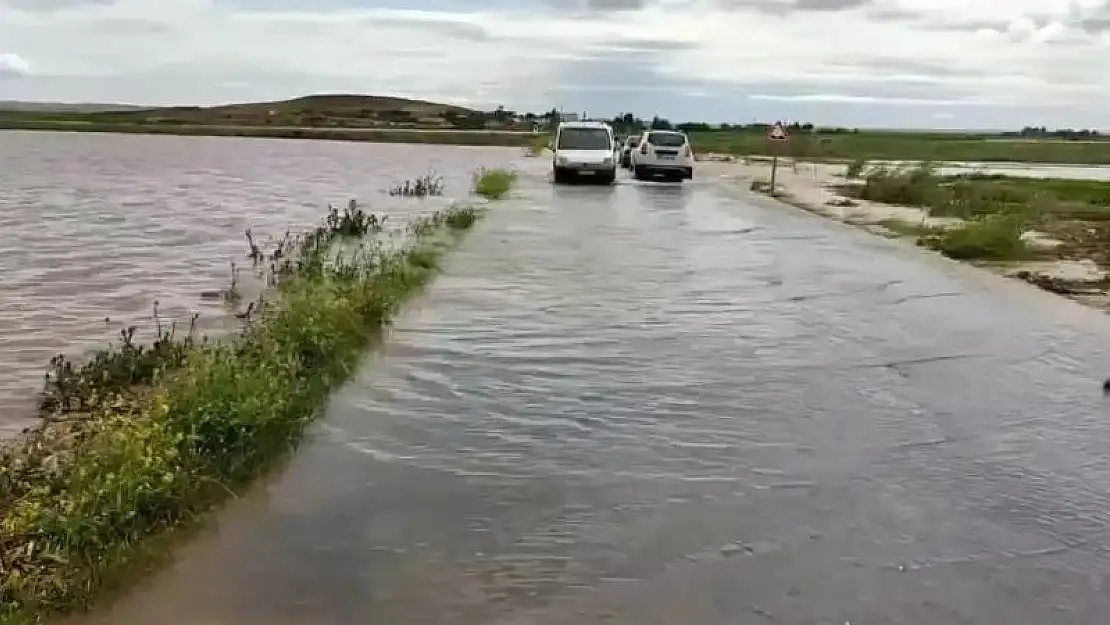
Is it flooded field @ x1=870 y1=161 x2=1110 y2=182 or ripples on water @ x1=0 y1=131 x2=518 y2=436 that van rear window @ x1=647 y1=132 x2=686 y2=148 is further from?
flooded field @ x1=870 y1=161 x2=1110 y2=182

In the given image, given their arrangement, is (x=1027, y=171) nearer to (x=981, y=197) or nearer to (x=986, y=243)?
(x=981, y=197)

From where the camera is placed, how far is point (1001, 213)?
78.8 ft

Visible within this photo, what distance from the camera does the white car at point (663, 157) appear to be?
38.6 meters

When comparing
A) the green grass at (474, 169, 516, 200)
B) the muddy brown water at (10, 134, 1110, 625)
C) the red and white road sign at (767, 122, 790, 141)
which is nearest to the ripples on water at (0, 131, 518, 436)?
the green grass at (474, 169, 516, 200)

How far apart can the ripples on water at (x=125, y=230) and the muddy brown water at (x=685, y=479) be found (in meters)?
3.14

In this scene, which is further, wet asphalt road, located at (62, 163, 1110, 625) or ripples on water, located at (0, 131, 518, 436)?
ripples on water, located at (0, 131, 518, 436)

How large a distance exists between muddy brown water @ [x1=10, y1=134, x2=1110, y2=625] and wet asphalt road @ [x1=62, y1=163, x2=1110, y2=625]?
0.02m

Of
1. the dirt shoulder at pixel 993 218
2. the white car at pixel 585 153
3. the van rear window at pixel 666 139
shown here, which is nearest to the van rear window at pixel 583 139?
the white car at pixel 585 153

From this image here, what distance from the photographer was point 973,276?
55.0ft

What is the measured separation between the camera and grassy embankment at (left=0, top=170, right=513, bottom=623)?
5.25 meters

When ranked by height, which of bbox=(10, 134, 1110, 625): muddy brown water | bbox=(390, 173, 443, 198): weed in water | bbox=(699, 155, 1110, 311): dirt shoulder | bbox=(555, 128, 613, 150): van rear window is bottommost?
bbox=(390, 173, 443, 198): weed in water

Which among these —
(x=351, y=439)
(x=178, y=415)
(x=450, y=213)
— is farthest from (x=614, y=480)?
(x=450, y=213)

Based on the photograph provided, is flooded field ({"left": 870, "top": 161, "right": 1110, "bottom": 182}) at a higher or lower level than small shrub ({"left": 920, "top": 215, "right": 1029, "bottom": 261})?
lower

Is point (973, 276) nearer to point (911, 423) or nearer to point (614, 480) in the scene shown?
point (911, 423)
